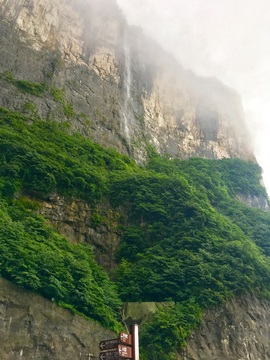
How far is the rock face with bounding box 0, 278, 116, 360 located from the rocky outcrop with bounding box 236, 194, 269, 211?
94.5ft

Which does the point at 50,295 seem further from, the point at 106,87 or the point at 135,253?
the point at 106,87

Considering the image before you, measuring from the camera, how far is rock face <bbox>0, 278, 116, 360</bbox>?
32.0 feet

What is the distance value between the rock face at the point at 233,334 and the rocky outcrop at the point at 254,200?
21.3m

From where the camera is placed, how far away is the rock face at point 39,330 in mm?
9750

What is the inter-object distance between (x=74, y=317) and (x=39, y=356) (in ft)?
5.89

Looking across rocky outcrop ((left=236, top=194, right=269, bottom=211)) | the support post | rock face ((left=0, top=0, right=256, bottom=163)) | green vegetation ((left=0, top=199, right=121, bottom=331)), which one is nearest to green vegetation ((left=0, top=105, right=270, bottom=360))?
green vegetation ((left=0, top=199, right=121, bottom=331))

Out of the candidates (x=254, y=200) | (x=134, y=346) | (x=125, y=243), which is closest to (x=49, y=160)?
(x=125, y=243)

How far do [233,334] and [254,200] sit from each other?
2547 centimetres

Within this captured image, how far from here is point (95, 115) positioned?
30.7 meters

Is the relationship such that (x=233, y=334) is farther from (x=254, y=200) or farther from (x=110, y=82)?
(x=110, y=82)

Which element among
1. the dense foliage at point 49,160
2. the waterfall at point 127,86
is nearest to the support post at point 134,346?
the dense foliage at point 49,160

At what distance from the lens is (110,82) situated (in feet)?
114

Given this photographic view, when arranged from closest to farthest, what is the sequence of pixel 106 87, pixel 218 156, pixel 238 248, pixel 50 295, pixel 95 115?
pixel 50 295 < pixel 238 248 < pixel 95 115 < pixel 106 87 < pixel 218 156

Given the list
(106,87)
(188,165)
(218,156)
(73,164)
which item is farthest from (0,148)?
(218,156)
